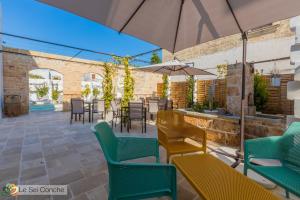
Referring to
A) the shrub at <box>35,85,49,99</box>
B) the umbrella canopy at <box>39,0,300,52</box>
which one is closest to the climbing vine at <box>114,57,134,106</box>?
the umbrella canopy at <box>39,0,300,52</box>

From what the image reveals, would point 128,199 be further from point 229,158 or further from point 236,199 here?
point 229,158

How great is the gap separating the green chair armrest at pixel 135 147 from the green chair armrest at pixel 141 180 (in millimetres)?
623

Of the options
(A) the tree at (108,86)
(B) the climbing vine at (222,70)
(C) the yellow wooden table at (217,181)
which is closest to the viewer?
(C) the yellow wooden table at (217,181)

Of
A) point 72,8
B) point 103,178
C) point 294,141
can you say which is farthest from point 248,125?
point 72,8

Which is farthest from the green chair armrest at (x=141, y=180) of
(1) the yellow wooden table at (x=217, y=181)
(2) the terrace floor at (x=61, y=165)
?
(2) the terrace floor at (x=61, y=165)

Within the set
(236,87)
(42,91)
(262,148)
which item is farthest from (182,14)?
(42,91)

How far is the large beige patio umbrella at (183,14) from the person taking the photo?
1.79 m

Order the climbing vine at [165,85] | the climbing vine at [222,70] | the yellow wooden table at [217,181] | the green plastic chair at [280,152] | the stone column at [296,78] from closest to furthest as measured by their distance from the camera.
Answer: the yellow wooden table at [217,181], the green plastic chair at [280,152], the stone column at [296,78], the climbing vine at [222,70], the climbing vine at [165,85]

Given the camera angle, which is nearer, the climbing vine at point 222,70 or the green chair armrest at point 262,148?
the green chair armrest at point 262,148

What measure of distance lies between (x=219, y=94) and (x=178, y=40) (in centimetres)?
490

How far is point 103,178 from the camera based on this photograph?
2256mm

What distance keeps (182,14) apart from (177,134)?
6.08 ft

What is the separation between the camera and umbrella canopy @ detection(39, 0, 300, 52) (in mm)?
1794

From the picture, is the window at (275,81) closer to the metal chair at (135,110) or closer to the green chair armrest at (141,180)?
the metal chair at (135,110)
